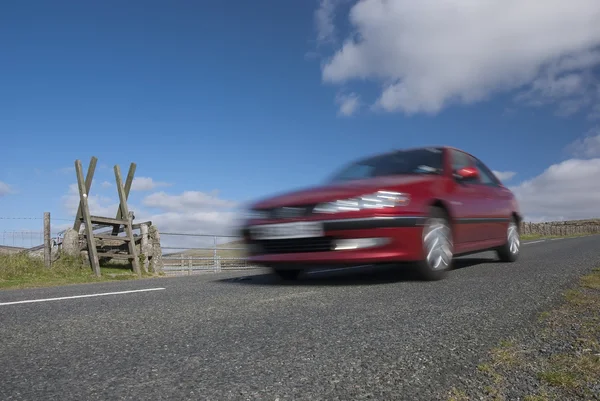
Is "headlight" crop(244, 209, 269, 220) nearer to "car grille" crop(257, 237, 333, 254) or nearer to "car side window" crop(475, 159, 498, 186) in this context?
"car grille" crop(257, 237, 333, 254)

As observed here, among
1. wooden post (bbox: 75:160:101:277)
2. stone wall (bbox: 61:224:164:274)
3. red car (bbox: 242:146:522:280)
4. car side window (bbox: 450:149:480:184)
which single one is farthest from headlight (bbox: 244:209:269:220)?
stone wall (bbox: 61:224:164:274)

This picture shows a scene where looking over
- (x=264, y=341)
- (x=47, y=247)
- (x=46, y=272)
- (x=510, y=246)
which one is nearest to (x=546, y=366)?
(x=264, y=341)

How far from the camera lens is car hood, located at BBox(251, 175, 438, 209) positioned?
14.6 ft

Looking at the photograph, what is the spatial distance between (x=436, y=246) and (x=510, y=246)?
2667 millimetres

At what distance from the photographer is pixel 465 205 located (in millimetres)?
5379

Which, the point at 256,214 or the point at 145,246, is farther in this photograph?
the point at 145,246

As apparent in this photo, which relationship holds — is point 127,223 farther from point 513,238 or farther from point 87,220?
point 513,238

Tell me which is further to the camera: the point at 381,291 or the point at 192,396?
the point at 381,291

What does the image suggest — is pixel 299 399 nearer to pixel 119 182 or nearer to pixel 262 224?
pixel 262 224

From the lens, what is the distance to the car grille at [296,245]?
444cm

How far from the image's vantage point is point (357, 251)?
14.3 feet

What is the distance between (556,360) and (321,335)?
1.03 meters

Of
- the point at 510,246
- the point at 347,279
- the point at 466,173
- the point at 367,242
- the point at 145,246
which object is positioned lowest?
the point at 347,279

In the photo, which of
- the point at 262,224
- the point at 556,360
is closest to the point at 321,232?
the point at 262,224
